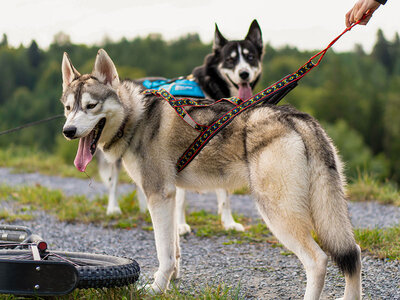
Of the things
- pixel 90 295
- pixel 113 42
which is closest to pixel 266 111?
pixel 90 295

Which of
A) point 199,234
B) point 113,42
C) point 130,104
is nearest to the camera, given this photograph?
point 130,104

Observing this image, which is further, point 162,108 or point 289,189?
point 162,108

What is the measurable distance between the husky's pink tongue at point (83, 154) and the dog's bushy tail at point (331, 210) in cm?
159

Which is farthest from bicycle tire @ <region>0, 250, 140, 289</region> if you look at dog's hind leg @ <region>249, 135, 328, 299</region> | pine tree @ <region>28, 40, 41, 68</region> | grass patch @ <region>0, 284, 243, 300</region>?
pine tree @ <region>28, 40, 41, 68</region>

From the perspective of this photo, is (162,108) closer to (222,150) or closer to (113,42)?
(222,150)

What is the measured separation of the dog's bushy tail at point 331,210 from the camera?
8.47 ft

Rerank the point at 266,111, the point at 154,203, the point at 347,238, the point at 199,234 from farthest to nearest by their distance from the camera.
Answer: the point at 199,234 < the point at 154,203 < the point at 266,111 < the point at 347,238

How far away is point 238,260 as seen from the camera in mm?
4012

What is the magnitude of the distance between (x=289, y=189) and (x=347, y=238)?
1.42 feet

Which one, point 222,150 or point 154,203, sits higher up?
point 222,150

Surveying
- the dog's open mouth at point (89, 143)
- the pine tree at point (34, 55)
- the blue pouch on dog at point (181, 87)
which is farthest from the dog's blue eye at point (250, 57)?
the pine tree at point (34, 55)

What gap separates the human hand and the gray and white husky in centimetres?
81

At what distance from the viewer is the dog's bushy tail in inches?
102

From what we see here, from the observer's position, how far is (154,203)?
3266mm
